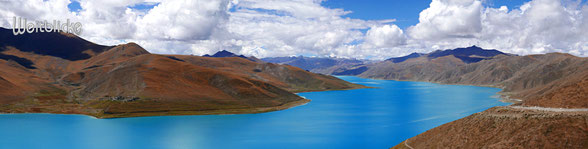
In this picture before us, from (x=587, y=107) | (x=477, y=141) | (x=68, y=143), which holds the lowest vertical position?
(x=68, y=143)

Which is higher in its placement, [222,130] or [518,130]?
[518,130]

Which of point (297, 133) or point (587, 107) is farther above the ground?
point (587, 107)

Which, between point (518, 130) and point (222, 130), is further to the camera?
point (222, 130)

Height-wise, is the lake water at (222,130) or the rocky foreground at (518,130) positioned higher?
the rocky foreground at (518,130)

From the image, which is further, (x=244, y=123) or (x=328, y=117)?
(x=328, y=117)

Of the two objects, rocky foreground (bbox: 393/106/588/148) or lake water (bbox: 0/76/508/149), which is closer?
rocky foreground (bbox: 393/106/588/148)

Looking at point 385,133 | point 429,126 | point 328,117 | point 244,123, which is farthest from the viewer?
point 328,117

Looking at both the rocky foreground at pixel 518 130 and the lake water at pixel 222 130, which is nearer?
the rocky foreground at pixel 518 130

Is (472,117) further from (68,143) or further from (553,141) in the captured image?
(68,143)

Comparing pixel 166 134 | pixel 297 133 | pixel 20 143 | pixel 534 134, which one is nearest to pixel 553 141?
pixel 534 134

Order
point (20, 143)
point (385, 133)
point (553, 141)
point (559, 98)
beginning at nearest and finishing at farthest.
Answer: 1. point (553, 141)
2. point (559, 98)
3. point (20, 143)
4. point (385, 133)

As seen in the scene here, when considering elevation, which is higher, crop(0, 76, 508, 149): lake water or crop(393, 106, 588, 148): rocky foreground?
crop(393, 106, 588, 148): rocky foreground
